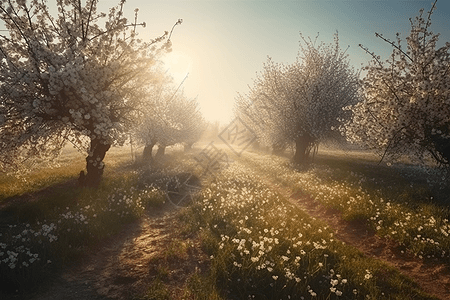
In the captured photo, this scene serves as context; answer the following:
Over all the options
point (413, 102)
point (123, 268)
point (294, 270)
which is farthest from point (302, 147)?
point (123, 268)

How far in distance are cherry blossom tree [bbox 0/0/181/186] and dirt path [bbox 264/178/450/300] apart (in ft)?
34.6

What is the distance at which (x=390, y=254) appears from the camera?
28.8 ft

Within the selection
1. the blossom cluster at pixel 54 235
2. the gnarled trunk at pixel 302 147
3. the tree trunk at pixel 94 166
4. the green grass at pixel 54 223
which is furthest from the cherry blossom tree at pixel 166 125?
the gnarled trunk at pixel 302 147

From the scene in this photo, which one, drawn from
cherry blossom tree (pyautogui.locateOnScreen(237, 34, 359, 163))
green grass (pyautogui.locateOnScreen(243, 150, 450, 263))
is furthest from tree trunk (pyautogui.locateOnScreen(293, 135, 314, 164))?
green grass (pyautogui.locateOnScreen(243, 150, 450, 263))

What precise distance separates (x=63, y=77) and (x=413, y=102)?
1415cm

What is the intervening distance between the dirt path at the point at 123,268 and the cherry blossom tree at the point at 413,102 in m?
9.65

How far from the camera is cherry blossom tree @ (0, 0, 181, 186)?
10109mm

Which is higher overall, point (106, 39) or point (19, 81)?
point (106, 39)

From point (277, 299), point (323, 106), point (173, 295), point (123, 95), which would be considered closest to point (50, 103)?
point (123, 95)

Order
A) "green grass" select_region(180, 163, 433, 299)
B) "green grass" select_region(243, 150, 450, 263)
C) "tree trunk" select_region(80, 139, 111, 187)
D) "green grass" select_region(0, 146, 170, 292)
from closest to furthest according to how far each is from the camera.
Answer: "green grass" select_region(180, 163, 433, 299) < "green grass" select_region(0, 146, 170, 292) < "green grass" select_region(243, 150, 450, 263) < "tree trunk" select_region(80, 139, 111, 187)

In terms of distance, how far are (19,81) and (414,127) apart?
1620 centimetres

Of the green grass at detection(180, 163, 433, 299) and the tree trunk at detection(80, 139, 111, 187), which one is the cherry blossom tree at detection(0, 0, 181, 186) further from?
the green grass at detection(180, 163, 433, 299)

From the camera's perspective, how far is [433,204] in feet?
37.7

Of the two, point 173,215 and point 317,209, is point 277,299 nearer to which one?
point 173,215
